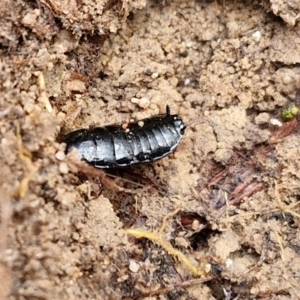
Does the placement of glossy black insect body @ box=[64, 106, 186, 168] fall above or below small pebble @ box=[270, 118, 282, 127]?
below

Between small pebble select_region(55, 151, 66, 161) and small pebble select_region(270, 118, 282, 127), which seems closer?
small pebble select_region(55, 151, 66, 161)

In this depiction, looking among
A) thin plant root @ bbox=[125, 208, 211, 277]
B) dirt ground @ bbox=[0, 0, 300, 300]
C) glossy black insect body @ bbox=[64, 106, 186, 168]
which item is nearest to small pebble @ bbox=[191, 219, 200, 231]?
→ dirt ground @ bbox=[0, 0, 300, 300]

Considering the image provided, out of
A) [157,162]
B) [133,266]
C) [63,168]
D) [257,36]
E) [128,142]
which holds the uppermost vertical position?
[257,36]

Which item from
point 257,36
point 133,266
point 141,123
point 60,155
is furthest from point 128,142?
point 257,36

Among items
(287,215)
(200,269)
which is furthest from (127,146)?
(287,215)

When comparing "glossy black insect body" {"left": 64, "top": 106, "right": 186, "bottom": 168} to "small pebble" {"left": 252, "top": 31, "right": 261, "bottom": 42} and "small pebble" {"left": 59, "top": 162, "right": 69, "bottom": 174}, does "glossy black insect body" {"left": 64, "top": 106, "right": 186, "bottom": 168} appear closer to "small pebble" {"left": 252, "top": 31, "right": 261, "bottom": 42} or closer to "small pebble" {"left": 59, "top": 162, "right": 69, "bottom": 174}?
"small pebble" {"left": 59, "top": 162, "right": 69, "bottom": 174}

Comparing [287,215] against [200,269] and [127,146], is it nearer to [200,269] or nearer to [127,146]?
[200,269]

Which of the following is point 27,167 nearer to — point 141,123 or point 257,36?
point 141,123
